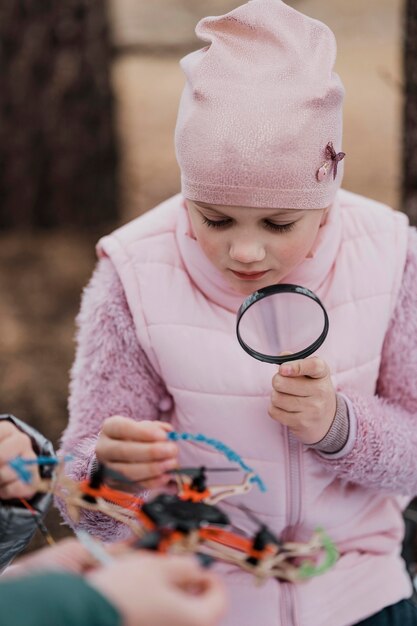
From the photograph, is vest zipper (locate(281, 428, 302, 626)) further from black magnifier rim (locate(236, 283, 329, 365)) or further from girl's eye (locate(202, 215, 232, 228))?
girl's eye (locate(202, 215, 232, 228))

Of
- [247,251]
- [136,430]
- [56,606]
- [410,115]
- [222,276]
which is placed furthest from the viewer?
[410,115]

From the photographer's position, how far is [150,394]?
64.6 inches

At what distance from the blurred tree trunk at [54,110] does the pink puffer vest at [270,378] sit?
7.85 feet

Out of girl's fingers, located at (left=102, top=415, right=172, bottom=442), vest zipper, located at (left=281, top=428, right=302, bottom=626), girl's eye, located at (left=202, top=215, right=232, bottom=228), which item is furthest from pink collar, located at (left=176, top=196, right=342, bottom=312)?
girl's fingers, located at (left=102, top=415, right=172, bottom=442)

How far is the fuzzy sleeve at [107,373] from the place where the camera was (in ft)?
5.22

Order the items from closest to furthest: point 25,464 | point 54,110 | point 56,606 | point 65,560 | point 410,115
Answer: point 56,606, point 65,560, point 25,464, point 410,115, point 54,110

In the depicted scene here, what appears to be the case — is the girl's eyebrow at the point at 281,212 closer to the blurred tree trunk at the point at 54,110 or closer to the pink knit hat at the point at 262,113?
the pink knit hat at the point at 262,113

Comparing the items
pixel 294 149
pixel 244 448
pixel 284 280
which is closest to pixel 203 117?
pixel 294 149

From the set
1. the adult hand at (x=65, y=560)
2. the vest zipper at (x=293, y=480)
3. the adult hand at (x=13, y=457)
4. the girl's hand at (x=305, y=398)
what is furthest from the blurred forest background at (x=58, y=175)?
the adult hand at (x=65, y=560)

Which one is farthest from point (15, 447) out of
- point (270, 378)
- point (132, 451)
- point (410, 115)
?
point (410, 115)

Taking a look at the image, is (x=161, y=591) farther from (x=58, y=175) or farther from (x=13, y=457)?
(x=58, y=175)

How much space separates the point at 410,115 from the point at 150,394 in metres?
1.16

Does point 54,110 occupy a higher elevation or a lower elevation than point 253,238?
lower

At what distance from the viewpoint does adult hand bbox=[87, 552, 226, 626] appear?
0.82 metres
